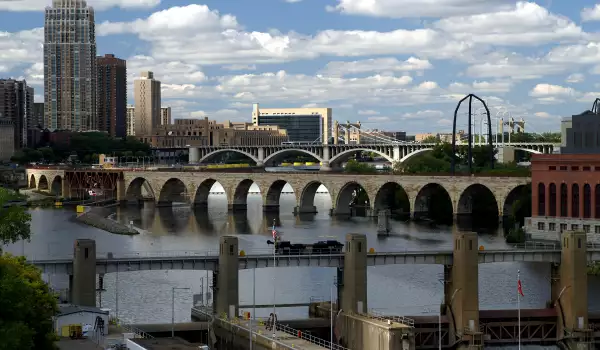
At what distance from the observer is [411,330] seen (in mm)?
47312

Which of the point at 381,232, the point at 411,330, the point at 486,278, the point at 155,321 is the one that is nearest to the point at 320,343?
the point at 411,330

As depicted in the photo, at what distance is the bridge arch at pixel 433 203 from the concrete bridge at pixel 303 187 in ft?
0.35

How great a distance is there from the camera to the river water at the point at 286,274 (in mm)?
60656

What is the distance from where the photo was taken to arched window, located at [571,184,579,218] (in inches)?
3201

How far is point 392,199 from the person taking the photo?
425 feet

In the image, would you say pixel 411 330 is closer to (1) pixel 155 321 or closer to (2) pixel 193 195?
(1) pixel 155 321

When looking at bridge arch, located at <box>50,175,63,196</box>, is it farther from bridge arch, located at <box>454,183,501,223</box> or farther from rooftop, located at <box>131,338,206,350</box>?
rooftop, located at <box>131,338,206,350</box>

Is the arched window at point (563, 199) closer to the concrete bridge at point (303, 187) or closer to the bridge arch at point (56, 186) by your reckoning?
the concrete bridge at point (303, 187)

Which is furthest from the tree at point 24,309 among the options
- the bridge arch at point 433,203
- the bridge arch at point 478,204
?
the bridge arch at point 433,203

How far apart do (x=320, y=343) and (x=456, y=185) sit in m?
66.4

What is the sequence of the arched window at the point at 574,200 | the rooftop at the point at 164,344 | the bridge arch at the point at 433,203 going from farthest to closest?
1. the bridge arch at the point at 433,203
2. the arched window at the point at 574,200
3. the rooftop at the point at 164,344

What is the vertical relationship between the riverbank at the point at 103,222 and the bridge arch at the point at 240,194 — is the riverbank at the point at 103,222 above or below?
below

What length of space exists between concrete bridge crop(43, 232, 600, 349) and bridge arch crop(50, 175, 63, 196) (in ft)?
373

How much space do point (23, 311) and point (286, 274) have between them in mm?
35086
